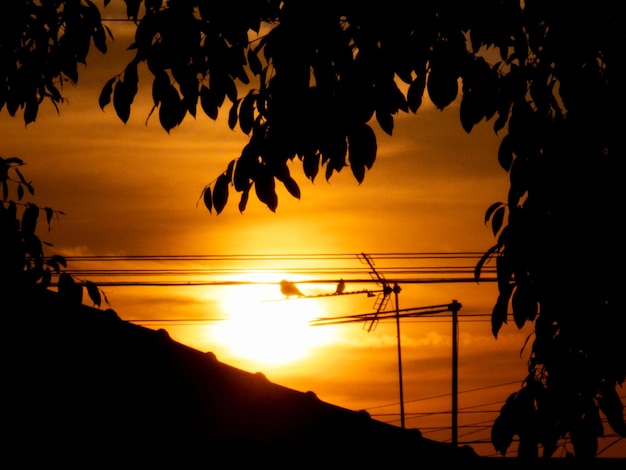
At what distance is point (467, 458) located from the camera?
7.11 meters

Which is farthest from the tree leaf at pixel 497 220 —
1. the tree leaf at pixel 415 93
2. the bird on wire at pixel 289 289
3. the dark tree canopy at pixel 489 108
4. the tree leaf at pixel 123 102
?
the bird on wire at pixel 289 289

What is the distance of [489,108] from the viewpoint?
368 centimetres

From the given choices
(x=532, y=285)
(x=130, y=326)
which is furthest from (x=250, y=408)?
(x=532, y=285)

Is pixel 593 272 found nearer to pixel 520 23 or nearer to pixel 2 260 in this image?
pixel 520 23

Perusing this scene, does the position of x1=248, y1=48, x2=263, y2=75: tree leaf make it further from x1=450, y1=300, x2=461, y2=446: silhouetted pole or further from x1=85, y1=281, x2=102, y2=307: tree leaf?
x1=450, y1=300, x2=461, y2=446: silhouetted pole

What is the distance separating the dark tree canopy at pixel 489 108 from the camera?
3.41m

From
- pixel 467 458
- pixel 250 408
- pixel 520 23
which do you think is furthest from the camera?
pixel 467 458

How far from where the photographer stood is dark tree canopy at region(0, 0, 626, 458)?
3.41 metres

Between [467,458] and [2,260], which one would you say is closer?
[2,260]

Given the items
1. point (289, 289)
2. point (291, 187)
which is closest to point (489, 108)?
point (291, 187)

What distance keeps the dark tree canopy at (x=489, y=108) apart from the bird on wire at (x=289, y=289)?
19632 mm

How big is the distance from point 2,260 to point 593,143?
Answer: 3482 mm

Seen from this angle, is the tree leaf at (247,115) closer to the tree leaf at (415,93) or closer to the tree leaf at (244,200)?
the tree leaf at (244,200)

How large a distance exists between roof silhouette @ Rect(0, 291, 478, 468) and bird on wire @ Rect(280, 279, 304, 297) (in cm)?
1788
